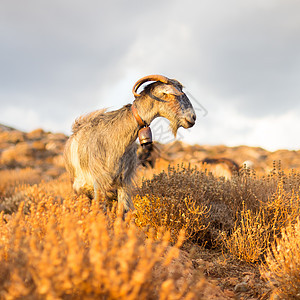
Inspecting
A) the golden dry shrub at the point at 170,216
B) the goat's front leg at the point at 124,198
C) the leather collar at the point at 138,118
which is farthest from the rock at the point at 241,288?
the leather collar at the point at 138,118

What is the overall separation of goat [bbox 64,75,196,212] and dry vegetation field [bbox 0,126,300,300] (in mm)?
389

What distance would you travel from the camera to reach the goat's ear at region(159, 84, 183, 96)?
397cm

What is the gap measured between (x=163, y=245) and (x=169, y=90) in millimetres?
2526

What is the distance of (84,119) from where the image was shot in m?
5.46

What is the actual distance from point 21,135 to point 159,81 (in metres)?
31.4

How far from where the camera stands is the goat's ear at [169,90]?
3.97 meters

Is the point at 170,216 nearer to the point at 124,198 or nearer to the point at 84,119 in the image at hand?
the point at 124,198

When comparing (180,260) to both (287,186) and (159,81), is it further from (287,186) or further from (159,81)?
(287,186)

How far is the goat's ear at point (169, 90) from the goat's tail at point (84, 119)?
160 centimetres

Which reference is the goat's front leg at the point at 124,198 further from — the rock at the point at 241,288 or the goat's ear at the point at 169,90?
the rock at the point at 241,288

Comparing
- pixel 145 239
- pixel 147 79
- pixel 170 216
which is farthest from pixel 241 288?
pixel 147 79

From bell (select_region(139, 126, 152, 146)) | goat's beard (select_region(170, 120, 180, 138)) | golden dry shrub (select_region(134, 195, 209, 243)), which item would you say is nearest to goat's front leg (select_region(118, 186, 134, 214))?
golden dry shrub (select_region(134, 195, 209, 243))

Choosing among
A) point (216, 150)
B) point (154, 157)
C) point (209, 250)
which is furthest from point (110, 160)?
point (216, 150)

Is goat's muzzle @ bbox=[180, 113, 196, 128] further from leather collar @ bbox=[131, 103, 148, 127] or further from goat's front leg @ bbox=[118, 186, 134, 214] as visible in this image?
goat's front leg @ bbox=[118, 186, 134, 214]
